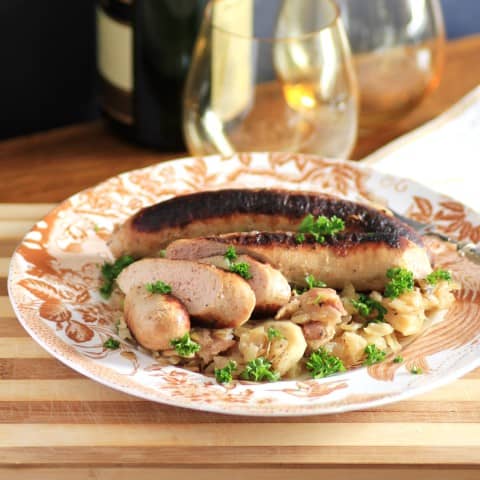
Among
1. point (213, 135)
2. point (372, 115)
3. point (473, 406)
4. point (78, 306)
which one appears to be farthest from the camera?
point (372, 115)

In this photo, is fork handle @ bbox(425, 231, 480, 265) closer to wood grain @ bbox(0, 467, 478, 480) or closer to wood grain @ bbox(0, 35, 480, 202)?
wood grain @ bbox(0, 467, 478, 480)

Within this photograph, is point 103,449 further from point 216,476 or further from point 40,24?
point 40,24

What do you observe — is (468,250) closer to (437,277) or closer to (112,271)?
(437,277)

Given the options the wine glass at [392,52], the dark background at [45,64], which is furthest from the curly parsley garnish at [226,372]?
the dark background at [45,64]

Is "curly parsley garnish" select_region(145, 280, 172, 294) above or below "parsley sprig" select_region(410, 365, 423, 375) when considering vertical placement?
above

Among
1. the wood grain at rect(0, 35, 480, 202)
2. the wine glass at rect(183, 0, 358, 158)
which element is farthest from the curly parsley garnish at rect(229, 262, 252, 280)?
the wood grain at rect(0, 35, 480, 202)

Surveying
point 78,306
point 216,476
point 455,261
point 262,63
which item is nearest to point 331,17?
point 262,63
